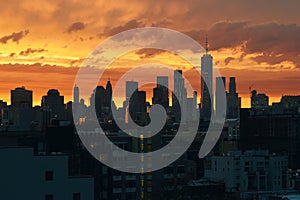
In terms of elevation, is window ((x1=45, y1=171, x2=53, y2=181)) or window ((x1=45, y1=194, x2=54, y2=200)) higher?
window ((x1=45, y1=171, x2=53, y2=181))

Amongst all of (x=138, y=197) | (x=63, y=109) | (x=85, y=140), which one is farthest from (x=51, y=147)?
(x=63, y=109)

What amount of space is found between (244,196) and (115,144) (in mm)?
12754

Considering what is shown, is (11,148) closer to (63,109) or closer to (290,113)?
(63,109)

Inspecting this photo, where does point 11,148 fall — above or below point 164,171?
above

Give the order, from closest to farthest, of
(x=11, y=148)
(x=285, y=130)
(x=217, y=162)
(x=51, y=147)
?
(x=11, y=148) < (x=51, y=147) < (x=217, y=162) < (x=285, y=130)

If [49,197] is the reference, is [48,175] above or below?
above

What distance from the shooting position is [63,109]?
417 feet

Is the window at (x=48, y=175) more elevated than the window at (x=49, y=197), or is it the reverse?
the window at (x=48, y=175)

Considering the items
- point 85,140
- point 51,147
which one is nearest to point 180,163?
point 85,140

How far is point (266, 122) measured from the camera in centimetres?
14975

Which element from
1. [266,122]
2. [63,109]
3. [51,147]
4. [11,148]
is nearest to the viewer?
[11,148]

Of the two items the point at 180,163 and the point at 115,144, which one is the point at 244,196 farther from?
the point at 115,144

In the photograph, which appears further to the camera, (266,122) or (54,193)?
(266,122)

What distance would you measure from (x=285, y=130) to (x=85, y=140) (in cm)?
8017
